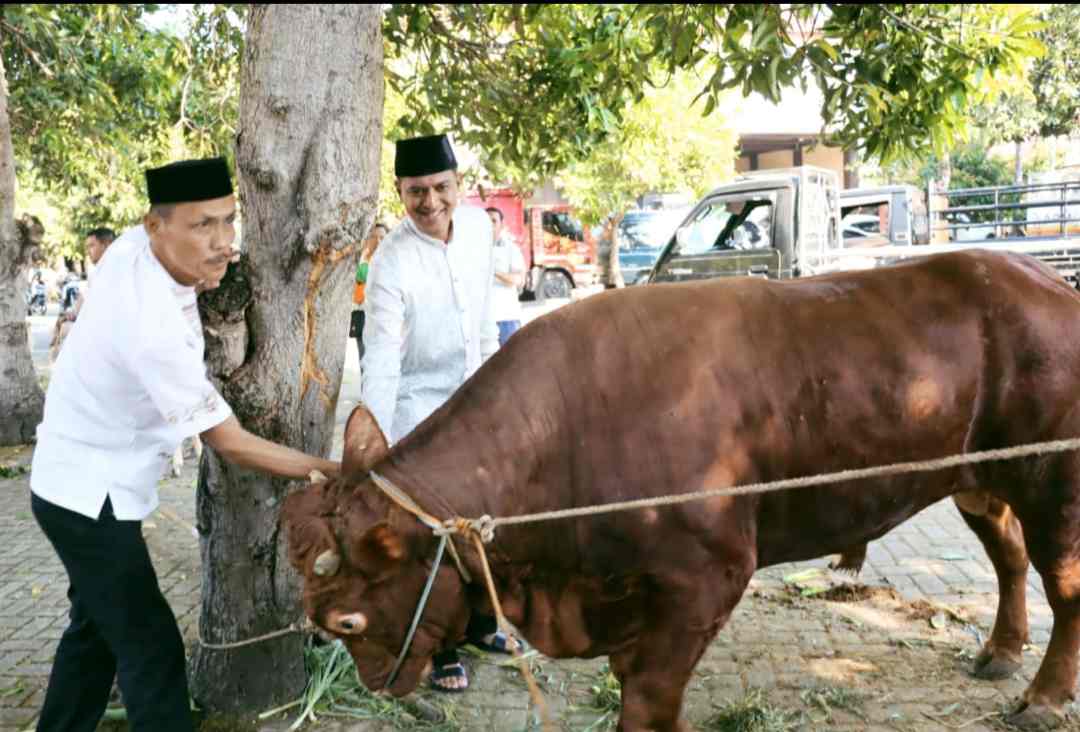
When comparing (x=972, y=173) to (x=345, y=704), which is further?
(x=972, y=173)

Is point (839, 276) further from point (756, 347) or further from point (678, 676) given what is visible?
point (678, 676)

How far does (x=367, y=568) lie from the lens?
2561 mm

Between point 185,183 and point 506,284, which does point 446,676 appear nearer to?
point 185,183

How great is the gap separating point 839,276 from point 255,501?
7.25ft

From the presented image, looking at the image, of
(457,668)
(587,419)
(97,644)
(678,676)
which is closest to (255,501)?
(97,644)

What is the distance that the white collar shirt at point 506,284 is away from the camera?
9.06m

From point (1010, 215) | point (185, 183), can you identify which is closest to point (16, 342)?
point (185, 183)

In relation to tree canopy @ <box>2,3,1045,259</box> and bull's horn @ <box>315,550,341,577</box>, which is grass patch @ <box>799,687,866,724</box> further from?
tree canopy @ <box>2,3,1045,259</box>

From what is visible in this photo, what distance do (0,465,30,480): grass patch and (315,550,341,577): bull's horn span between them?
255 inches

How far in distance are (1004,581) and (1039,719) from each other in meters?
0.62

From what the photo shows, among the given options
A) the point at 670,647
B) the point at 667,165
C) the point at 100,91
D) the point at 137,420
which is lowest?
the point at 670,647

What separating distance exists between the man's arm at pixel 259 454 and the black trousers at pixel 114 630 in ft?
1.25

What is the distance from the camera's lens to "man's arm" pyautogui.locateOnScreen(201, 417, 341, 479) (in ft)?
9.10

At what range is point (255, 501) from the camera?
11.6 feet
